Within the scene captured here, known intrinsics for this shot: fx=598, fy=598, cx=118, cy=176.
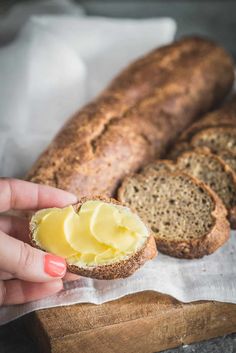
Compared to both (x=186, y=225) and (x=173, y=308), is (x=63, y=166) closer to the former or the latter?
(x=186, y=225)

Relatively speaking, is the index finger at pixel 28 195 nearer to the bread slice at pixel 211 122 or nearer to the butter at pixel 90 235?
the butter at pixel 90 235

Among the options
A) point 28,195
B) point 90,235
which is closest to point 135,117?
point 28,195

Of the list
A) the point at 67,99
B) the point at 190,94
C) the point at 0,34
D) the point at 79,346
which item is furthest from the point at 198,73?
the point at 79,346

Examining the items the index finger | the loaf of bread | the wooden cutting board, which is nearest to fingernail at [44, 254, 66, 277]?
the wooden cutting board

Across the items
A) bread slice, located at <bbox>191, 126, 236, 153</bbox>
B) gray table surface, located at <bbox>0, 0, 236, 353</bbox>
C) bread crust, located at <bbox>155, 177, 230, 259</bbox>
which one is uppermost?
gray table surface, located at <bbox>0, 0, 236, 353</bbox>

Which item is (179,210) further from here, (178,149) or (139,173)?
(178,149)

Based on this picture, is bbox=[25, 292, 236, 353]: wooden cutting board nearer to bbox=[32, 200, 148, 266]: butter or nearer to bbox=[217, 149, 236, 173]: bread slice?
bbox=[32, 200, 148, 266]: butter

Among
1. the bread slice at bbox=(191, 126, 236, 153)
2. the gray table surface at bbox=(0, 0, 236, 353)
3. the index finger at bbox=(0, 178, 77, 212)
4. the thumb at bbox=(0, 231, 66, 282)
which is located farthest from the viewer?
the gray table surface at bbox=(0, 0, 236, 353)
